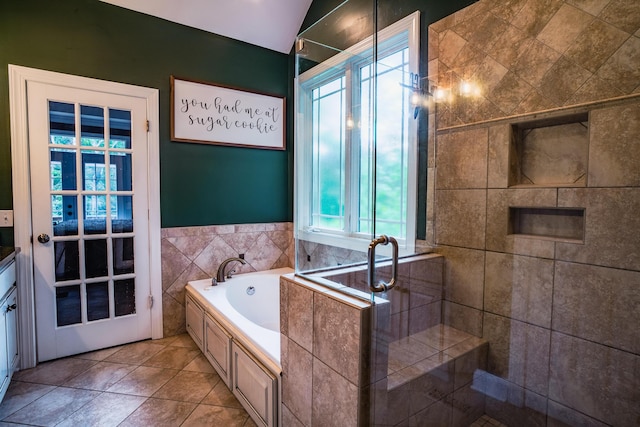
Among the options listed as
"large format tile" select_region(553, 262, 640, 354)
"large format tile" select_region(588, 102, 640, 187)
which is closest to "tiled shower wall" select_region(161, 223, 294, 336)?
"large format tile" select_region(553, 262, 640, 354)

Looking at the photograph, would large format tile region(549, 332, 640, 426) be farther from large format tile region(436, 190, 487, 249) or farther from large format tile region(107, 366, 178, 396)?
large format tile region(107, 366, 178, 396)

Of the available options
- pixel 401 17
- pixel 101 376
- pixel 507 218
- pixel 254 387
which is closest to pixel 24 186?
pixel 101 376

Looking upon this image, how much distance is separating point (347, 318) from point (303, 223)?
6.49 feet

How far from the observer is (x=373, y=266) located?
1566 mm

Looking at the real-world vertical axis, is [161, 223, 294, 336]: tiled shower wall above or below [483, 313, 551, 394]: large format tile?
above

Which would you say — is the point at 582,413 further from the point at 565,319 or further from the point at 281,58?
the point at 281,58

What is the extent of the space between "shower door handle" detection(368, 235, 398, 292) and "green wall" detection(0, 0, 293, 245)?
1987 millimetres

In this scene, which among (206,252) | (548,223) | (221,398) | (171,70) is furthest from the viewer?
(206,252)

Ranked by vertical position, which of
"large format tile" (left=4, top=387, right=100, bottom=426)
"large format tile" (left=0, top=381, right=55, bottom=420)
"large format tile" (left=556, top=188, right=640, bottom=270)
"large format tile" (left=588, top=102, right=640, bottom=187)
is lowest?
"large format tile" (left=4, top=387, right=100, bottom=426)

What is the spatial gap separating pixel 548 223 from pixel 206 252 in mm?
2680

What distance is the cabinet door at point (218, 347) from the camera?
7.02ft

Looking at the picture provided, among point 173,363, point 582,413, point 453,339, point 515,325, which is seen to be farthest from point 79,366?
point 582,413

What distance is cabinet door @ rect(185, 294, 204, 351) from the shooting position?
2.63 meters

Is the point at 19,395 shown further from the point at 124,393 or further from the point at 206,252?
the point at 206,252
